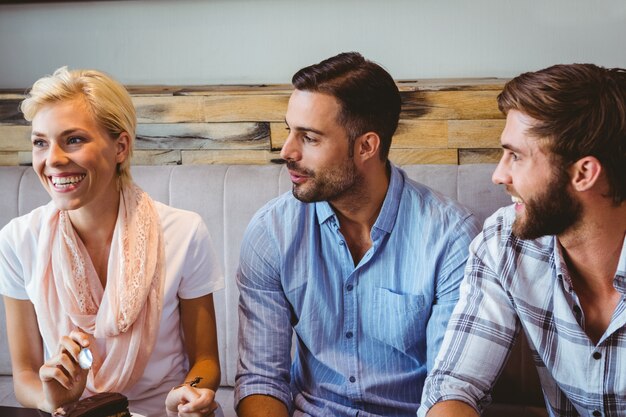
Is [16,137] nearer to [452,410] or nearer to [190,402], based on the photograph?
[190,402]

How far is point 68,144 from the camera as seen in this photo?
1.75 meters

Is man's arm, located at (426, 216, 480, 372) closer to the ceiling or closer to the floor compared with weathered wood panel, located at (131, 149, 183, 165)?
closer to the floor

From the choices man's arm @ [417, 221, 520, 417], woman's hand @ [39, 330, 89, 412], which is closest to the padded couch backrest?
man's arm @ [417, 221, 520, 417]

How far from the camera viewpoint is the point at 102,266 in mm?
1861

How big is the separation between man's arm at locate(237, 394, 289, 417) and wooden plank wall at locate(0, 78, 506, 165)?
0.80m

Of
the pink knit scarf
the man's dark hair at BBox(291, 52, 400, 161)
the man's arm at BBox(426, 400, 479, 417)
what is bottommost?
the man's arm at BBox(426, 400, 479, 417)

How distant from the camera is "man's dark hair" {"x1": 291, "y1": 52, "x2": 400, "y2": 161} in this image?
1864 millimetres

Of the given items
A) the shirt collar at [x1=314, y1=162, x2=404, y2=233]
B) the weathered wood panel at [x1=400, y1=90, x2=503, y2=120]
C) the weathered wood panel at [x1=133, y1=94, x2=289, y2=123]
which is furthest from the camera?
the weathered wood panel at [x1=133, y1=94, x2=289, y2=123]

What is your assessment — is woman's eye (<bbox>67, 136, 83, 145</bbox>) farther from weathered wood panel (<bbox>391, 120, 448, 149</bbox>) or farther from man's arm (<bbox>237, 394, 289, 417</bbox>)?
weathered wood panel (<bbox>391, 120, 448, 149</bbox>)

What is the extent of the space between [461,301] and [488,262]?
0.09m

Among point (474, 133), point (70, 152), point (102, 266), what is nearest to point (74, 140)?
point (70, 152)

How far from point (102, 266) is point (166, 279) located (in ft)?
0.51

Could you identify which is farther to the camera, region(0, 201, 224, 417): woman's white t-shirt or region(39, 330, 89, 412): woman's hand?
region(0, 201, 224, 417): woman's white t-shirt

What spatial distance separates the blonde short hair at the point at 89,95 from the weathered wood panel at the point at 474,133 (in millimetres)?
884
